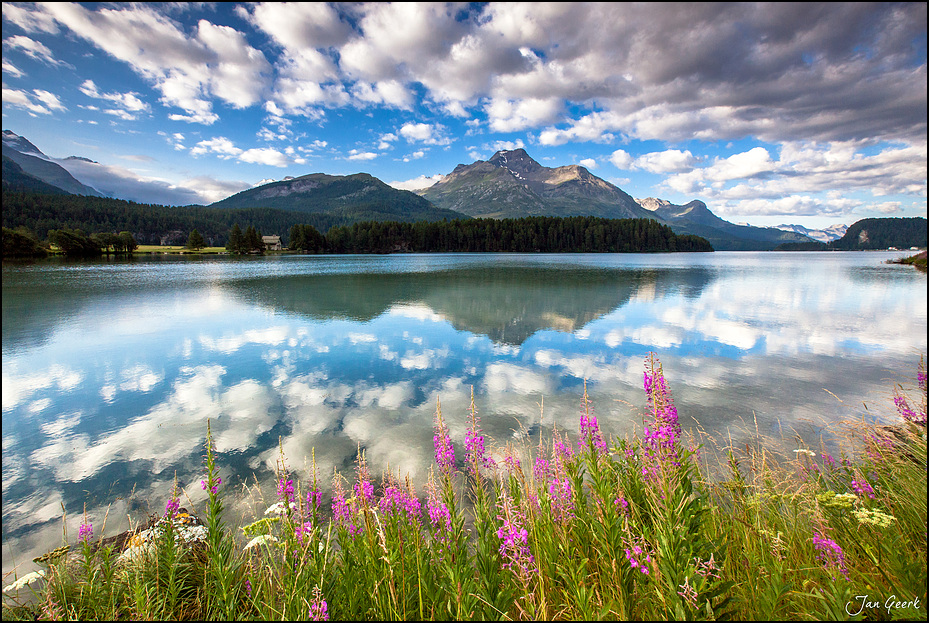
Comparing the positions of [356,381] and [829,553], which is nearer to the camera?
[829,553]

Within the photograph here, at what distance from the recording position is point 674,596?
2.88 m

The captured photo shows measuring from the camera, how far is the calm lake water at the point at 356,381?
7461 millimetres

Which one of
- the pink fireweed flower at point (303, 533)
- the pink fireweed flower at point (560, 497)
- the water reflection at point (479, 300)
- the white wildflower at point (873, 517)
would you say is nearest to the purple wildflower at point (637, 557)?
the pink fireweed flower at point (560, 497)

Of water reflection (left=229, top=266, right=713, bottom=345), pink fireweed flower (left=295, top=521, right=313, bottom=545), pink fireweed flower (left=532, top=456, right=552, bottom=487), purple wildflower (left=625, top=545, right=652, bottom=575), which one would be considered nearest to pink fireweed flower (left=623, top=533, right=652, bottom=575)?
purple wildflower (left=625, top=545, right=652, bottom=575)

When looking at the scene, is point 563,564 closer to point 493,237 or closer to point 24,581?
point 24,581

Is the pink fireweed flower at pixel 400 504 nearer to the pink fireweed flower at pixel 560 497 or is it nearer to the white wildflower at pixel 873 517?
the pink fireweed flower at pixel 560 497

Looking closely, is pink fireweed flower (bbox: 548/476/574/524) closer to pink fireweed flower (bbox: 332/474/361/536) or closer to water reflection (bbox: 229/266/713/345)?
pink fireweed flower (bbox: 332/474/361/536)

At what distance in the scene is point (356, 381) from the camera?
12.2m

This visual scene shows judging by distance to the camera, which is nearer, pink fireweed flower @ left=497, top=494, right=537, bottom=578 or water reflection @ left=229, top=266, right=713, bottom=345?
pink fireweed flower @ left=497, top=494, right=537, bottom=578
